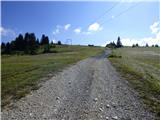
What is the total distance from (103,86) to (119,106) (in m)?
4.22

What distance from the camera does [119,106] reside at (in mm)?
9289

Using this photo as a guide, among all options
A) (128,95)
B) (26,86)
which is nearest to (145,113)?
(128,95)

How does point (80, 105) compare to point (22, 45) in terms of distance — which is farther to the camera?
point (22, 45)

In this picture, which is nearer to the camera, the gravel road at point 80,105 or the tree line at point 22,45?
the gravel road at point 80,105

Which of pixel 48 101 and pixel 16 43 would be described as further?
pixel 16 43

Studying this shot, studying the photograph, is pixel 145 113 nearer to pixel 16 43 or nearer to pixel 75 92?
pixel 75 92

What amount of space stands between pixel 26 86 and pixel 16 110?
4838 mm

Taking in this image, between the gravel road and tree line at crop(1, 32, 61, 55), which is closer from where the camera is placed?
the gravel road

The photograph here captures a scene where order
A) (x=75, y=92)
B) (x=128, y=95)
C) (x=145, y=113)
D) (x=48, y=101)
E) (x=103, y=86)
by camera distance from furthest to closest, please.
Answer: (x=103, y=86) → (x=75, y=92) → (x=128, y=95) → (x=48, y=101) → (x=145, y=113)

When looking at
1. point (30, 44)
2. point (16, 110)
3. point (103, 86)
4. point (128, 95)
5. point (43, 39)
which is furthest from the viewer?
point (43, 39)

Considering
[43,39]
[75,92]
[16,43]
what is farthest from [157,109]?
[43,39]

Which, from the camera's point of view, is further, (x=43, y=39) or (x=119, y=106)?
(x=43, y=39)

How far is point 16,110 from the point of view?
8938 mm

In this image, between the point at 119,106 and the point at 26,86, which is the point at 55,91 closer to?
the point at 26,86
